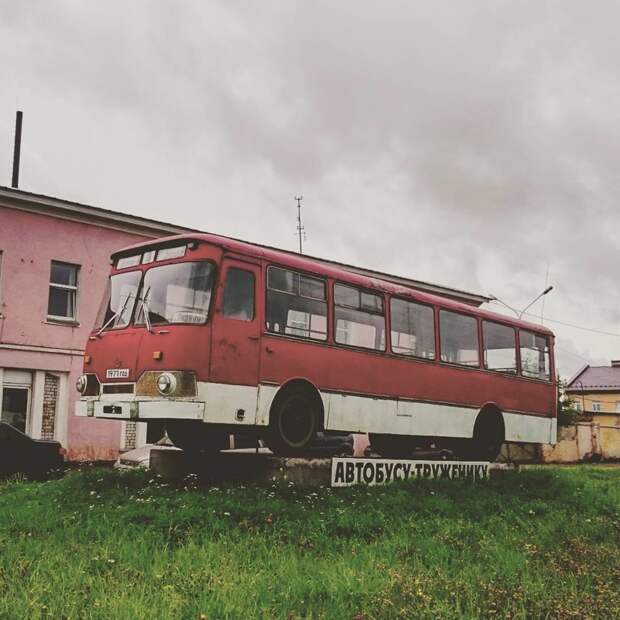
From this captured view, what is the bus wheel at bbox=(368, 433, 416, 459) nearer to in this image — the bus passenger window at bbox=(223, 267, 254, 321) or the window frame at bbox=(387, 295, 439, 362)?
the window frame at bbox=(387, 295, 439, 362)

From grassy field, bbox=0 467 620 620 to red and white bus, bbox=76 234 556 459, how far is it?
1.12m

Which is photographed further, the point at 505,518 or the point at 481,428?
the point at 481,428

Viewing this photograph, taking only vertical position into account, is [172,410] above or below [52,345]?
below

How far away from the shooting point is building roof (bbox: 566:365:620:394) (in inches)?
2731

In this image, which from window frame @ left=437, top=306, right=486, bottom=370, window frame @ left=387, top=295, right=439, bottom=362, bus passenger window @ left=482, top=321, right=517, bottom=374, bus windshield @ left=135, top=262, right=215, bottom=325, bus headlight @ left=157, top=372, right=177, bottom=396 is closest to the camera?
bus headlight @ left=157, top=372, right=177, bottom=396

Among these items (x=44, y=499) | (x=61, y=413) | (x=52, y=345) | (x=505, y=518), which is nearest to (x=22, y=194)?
(x=52, y=345)

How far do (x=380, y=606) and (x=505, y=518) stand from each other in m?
5.15

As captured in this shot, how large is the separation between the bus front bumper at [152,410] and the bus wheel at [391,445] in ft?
20.0

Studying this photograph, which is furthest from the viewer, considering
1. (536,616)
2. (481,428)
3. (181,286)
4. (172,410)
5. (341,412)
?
(481,428)

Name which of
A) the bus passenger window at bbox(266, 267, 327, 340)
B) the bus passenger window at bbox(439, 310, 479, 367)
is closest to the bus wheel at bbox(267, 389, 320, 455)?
the bus passenger window at bbox(266, 267, 327, 340)

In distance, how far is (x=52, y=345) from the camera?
22359mm

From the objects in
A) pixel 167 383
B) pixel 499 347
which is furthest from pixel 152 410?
pixel 499 347

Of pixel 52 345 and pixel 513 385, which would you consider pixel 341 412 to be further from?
pixel 52 345

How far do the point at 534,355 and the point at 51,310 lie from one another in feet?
43.3
